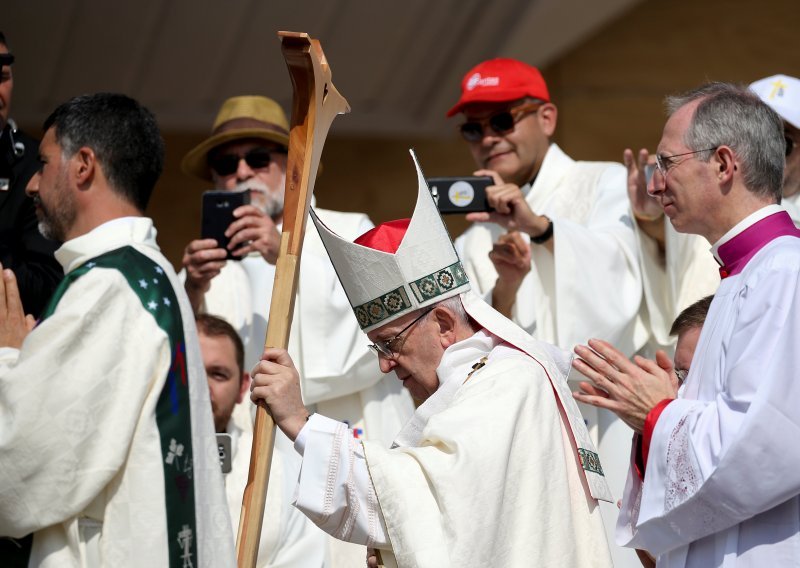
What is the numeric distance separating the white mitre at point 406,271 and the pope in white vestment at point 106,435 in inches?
20.5

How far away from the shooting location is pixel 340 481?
147 inches

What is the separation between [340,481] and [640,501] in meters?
0.88

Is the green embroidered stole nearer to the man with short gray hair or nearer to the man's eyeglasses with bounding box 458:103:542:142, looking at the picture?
the man with short gray hair

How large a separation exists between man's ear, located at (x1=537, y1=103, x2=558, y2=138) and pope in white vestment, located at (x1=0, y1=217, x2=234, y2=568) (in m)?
2.82

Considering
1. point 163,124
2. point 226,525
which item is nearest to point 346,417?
point 226,525

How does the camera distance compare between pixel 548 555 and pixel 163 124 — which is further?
pixel 163 124

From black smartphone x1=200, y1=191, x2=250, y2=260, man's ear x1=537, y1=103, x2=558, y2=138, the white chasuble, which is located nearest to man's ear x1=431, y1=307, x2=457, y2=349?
the white chasuble

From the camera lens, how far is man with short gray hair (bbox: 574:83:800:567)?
3680 millimetres

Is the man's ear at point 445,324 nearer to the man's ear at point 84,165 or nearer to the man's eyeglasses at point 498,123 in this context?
the man's ear at point 84,165

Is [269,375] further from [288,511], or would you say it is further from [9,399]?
[288,511]

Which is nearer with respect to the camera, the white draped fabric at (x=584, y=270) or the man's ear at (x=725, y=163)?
the man's ear at (x=725, y=163)

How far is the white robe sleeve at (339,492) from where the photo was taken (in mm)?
3736

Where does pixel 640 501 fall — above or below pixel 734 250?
below

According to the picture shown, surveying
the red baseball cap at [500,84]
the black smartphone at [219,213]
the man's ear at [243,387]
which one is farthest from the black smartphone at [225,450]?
the red baseball cap at [500,84]
